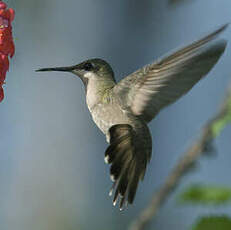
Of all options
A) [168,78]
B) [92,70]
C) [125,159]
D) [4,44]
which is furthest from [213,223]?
[4,44]

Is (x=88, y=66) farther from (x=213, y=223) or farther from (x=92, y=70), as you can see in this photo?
(x=213, y=223)

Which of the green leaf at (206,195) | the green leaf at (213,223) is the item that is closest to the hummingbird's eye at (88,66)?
the green leaf at (206,195)

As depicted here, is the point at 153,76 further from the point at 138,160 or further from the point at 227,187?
the point at 227,187

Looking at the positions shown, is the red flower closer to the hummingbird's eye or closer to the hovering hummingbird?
the hovering hummingbird

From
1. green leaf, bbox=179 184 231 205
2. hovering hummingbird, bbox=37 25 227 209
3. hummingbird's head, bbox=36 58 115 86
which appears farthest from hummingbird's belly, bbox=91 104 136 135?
green leaf, bbox=179 184 231 205

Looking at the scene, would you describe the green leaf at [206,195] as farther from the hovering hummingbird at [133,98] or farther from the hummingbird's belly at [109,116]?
the hummingbird's belly at [109,116]

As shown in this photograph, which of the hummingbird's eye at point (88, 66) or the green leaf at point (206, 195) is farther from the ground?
the hummingbird's eye at point (88, 66)

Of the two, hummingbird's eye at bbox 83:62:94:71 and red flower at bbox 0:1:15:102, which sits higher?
red flower at bbox 0:1:15:102
